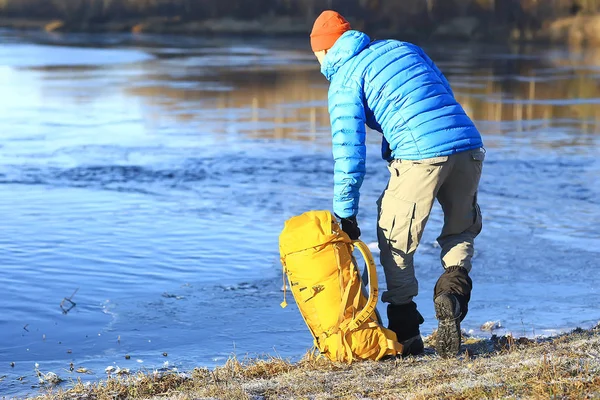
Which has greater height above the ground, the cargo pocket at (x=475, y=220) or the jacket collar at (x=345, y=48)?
the jacket collar at (x=345, y=48)

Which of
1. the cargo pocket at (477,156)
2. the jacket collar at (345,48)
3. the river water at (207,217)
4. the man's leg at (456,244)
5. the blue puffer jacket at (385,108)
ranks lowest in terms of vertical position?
the river water at (207,217)

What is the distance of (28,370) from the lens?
17.1 feet

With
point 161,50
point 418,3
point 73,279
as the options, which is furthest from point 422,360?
point 418,3

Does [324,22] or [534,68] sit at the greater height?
[324,22]

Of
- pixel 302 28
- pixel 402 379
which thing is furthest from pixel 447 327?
pixel 302 28

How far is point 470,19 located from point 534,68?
15.9 metres

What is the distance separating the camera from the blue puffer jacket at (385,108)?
4742 mm

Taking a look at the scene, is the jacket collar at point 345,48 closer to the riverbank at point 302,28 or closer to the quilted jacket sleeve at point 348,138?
the quilted jacket sleeve at point 348,138

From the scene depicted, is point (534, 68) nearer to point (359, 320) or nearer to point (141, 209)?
point (141, 209)

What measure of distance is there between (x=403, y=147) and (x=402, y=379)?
1160mm

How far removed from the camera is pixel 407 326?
4.97 meters

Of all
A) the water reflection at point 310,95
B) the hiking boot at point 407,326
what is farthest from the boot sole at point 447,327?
the water reflection at point 310,95

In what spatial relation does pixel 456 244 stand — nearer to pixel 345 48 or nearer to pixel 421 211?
pixel 421 211

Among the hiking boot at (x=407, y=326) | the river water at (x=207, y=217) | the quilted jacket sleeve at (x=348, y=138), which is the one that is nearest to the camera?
the quilted jacket sleeve at (x=348, y=138)
